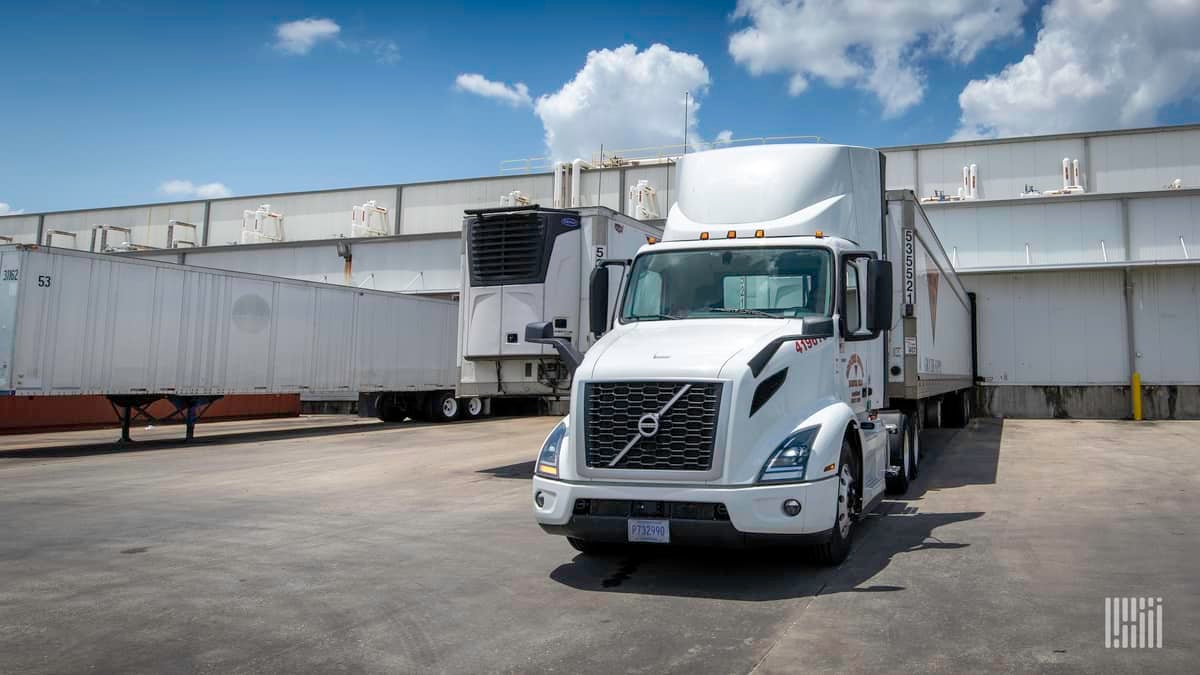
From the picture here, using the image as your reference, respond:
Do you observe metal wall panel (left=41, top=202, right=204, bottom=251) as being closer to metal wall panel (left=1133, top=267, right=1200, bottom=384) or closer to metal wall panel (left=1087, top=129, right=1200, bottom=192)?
metal wall panel (left=1087, top=129, right=1200, bottom=192)

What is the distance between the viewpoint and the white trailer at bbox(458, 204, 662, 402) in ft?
42.7

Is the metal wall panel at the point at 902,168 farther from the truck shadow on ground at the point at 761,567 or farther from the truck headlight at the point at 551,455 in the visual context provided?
the truck headlight at the point at 551,455

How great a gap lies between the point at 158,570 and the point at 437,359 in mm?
20793

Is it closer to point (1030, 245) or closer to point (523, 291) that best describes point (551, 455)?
point (523, 291)

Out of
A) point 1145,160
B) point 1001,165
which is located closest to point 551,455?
point 1001,165

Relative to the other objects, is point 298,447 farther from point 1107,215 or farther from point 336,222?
point 1107,215

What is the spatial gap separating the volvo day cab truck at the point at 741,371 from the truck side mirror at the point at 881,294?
0.04 ft

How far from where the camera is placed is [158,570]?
677 centimetres

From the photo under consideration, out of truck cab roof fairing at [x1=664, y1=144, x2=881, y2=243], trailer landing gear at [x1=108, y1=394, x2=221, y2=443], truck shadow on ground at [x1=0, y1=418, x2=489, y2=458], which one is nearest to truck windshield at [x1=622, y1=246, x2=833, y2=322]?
truck cab roof fairing at [x1=664, y1=144, x2=881, y2=243]

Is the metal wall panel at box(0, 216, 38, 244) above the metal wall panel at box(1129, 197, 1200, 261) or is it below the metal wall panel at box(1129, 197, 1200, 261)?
above

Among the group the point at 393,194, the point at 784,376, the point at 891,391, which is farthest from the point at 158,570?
the point at 393,194

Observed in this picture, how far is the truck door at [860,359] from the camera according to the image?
7.38 meters

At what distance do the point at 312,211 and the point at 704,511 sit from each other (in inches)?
1391

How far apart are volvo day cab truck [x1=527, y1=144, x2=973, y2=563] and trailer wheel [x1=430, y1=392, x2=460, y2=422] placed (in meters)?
19.5
